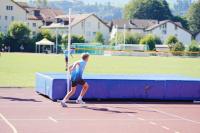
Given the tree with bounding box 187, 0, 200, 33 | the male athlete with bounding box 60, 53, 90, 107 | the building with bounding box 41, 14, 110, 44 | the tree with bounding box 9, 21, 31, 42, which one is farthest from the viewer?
the tree with bounding box 187, 0, 200, 33

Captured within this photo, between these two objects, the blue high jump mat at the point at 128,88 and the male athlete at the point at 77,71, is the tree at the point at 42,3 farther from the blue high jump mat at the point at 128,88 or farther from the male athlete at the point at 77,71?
the male athlete at the point at 77,71

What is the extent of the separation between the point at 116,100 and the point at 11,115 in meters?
5.30

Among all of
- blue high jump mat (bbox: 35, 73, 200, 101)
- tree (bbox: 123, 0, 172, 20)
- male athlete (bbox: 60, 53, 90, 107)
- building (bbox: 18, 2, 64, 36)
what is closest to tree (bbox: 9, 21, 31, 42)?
building (bbox: 18, 2, 64, 36)

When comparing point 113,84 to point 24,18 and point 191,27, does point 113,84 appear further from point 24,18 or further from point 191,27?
point 191,27

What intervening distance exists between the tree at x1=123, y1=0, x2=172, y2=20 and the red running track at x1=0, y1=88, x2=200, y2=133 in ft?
416

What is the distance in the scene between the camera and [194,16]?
488ft

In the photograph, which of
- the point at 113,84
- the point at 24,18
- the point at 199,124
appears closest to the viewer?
the point at 199,124

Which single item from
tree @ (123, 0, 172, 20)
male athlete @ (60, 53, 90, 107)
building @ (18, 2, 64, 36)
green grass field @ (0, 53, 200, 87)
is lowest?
green grass field @ (0, 53, 200, 87)

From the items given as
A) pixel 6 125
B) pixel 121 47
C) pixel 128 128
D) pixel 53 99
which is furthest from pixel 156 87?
pixel 121 47

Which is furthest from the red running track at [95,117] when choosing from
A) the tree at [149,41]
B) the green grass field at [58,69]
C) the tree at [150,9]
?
the tree at [150,9]

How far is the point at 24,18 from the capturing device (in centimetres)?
9869

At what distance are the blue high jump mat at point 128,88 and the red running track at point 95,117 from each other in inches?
17.9

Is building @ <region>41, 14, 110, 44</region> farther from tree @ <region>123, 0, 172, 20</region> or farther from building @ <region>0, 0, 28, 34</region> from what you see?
tree @ <region>123, 0, 172, 20</region>

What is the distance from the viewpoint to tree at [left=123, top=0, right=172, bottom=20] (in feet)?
464
